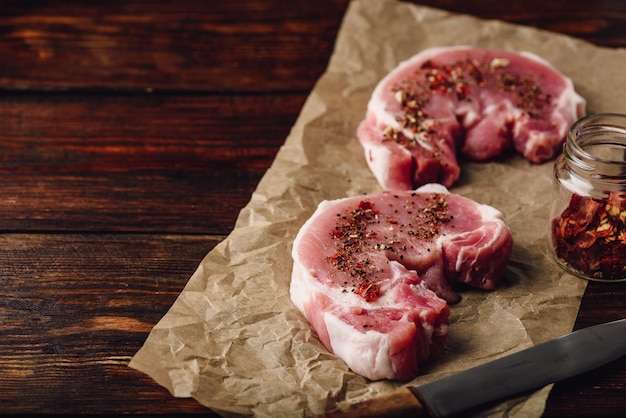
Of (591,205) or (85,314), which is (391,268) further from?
(85,314)

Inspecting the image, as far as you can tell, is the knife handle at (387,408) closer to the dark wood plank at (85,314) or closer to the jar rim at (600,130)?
the dark wood plank at (85,314)

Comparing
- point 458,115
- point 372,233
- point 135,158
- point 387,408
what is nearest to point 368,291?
point 372,233

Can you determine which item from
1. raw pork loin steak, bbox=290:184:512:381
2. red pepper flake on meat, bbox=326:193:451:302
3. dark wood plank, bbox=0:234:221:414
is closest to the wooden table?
dark wood plank, bbox=0:234:221:414

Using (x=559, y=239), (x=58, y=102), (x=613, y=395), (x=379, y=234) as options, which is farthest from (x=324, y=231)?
(x=58, y=102)

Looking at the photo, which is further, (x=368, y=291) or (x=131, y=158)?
(x=131, y=158)

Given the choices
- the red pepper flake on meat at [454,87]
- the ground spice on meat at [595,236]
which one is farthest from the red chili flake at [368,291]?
the red pepper flake on meat at [454,87]
